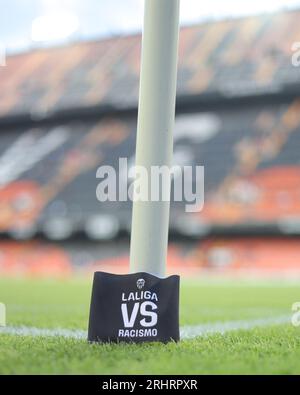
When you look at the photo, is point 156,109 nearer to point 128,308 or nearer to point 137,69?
point 128,308

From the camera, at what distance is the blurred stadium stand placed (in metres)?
A: 17.1

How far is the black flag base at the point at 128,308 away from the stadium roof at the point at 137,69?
51.6 ft

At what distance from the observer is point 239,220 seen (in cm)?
1694

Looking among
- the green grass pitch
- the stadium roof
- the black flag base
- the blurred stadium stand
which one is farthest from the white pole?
the stadium roof

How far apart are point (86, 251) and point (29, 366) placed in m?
16.8

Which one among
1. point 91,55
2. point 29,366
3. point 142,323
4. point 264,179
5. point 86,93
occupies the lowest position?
point 29,366

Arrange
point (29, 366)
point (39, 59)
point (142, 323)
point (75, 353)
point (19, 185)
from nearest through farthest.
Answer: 1. point (29, 366)
2. point (75, 353)
3. point (142, 323)
4. point (19, 185)
5. point (39, 59)

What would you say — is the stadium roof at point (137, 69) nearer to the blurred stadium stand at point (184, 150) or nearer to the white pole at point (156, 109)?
the blurred stadium stand at point (184, 150)

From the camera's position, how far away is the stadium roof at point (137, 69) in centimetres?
1881

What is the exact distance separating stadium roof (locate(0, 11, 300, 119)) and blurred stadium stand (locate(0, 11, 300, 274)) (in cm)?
4

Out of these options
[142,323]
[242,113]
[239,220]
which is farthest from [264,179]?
[142,323]

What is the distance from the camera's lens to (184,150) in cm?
1844

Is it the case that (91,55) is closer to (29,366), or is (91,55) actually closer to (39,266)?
(39,266)

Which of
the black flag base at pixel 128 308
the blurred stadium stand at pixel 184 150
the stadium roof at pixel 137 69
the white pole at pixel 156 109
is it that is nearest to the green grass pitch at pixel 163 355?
the black flag base at pixel 128 308
